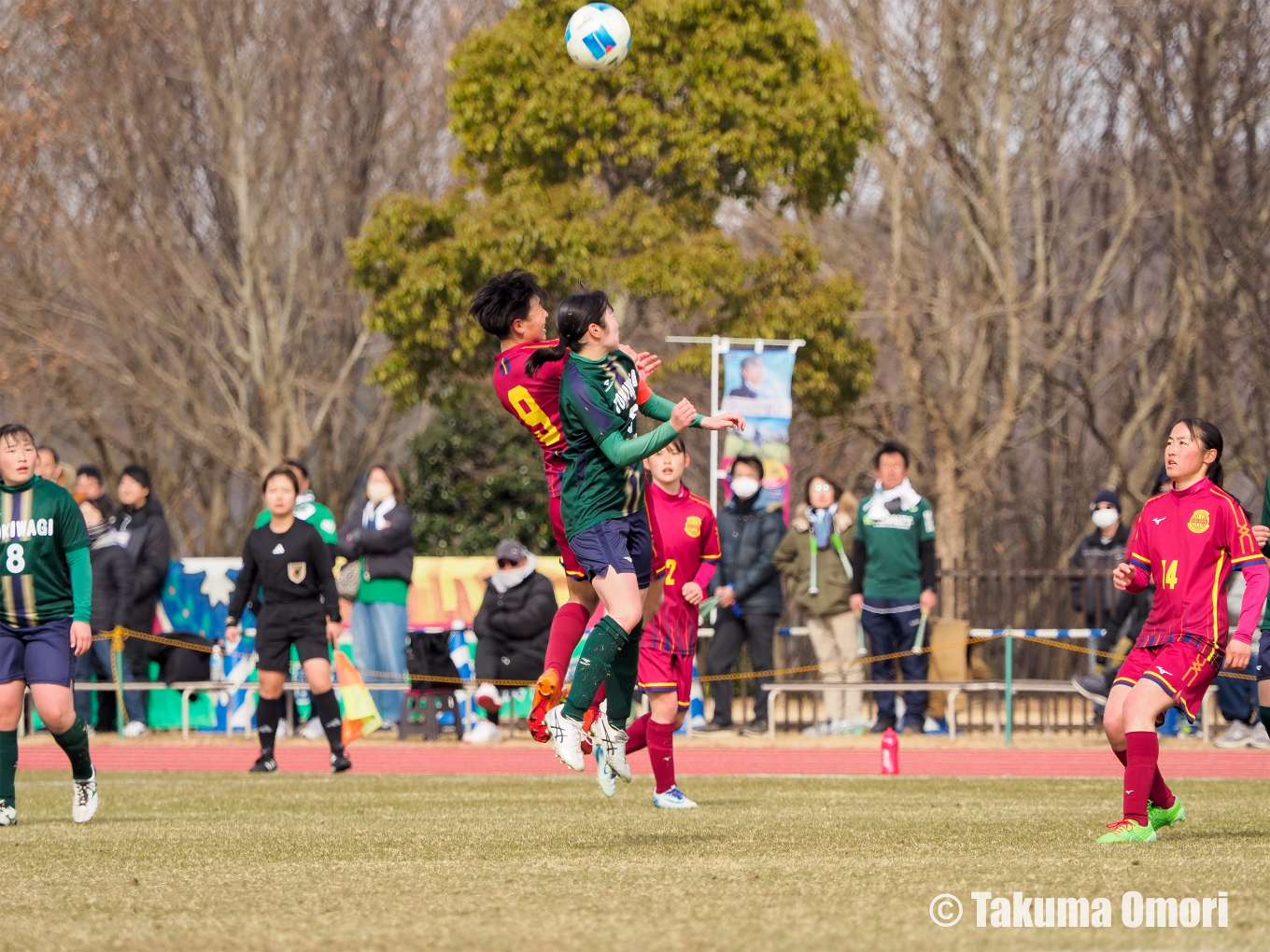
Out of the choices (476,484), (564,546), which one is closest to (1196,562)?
(564,546)

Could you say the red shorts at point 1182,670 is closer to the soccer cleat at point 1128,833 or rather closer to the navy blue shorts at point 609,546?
the soccer cleat at point 1128,833

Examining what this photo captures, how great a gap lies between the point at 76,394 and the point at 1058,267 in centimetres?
1615

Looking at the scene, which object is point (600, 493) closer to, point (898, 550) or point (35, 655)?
point (35, 655)

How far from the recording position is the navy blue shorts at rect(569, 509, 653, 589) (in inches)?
295

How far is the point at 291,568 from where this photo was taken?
12820 mm

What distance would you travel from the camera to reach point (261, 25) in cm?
2550

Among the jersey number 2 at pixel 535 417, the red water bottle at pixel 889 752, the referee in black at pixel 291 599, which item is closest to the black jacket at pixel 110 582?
the referee in black at pixel 291 599

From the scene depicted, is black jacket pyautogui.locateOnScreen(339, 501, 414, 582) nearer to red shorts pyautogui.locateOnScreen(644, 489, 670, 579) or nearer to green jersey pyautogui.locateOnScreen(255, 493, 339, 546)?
green jersey pyautogui.locateOnScreen(255, 493, 339, 546)

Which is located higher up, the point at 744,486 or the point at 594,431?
the point at 744,486

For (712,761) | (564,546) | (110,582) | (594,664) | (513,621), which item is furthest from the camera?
(110,582)

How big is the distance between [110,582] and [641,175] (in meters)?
8.32

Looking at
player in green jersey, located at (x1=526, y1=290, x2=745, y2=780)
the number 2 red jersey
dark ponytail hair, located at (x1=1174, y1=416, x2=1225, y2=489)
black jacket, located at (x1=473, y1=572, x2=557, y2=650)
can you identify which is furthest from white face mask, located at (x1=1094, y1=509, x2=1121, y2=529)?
the number 2 red jersey

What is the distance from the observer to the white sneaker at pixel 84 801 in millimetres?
8930

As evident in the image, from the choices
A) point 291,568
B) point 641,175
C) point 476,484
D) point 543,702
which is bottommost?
point 543,702
